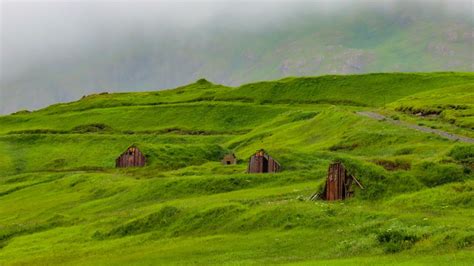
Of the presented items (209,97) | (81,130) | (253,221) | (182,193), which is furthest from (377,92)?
(253,221)

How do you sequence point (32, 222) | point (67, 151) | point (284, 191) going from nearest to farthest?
point (284, 191) → point (32, 222) → point (67, 151)

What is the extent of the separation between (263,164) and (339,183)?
30.6 meters

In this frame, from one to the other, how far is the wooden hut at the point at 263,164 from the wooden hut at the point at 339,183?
28.3 meters

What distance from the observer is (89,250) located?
55.9 meters

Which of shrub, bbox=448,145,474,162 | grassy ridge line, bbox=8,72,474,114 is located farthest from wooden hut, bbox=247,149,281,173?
grassy ridge line, bbox=8,72,474,114

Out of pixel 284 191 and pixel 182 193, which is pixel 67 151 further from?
pixel 284 191

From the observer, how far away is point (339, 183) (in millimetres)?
60094

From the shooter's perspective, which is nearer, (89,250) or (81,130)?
(89,250)

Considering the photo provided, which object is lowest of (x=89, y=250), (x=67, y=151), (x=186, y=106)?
(x=89, y=250)

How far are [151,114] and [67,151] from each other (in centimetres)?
3415

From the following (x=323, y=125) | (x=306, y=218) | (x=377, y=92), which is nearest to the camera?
(x=306, y=218)

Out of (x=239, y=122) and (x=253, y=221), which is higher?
(x=239, y=122)

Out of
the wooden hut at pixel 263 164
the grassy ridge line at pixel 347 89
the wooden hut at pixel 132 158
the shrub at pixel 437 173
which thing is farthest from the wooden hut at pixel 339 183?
the grassy ridge line at pixel 347 89

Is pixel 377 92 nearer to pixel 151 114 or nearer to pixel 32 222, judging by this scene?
pixel 151 114
